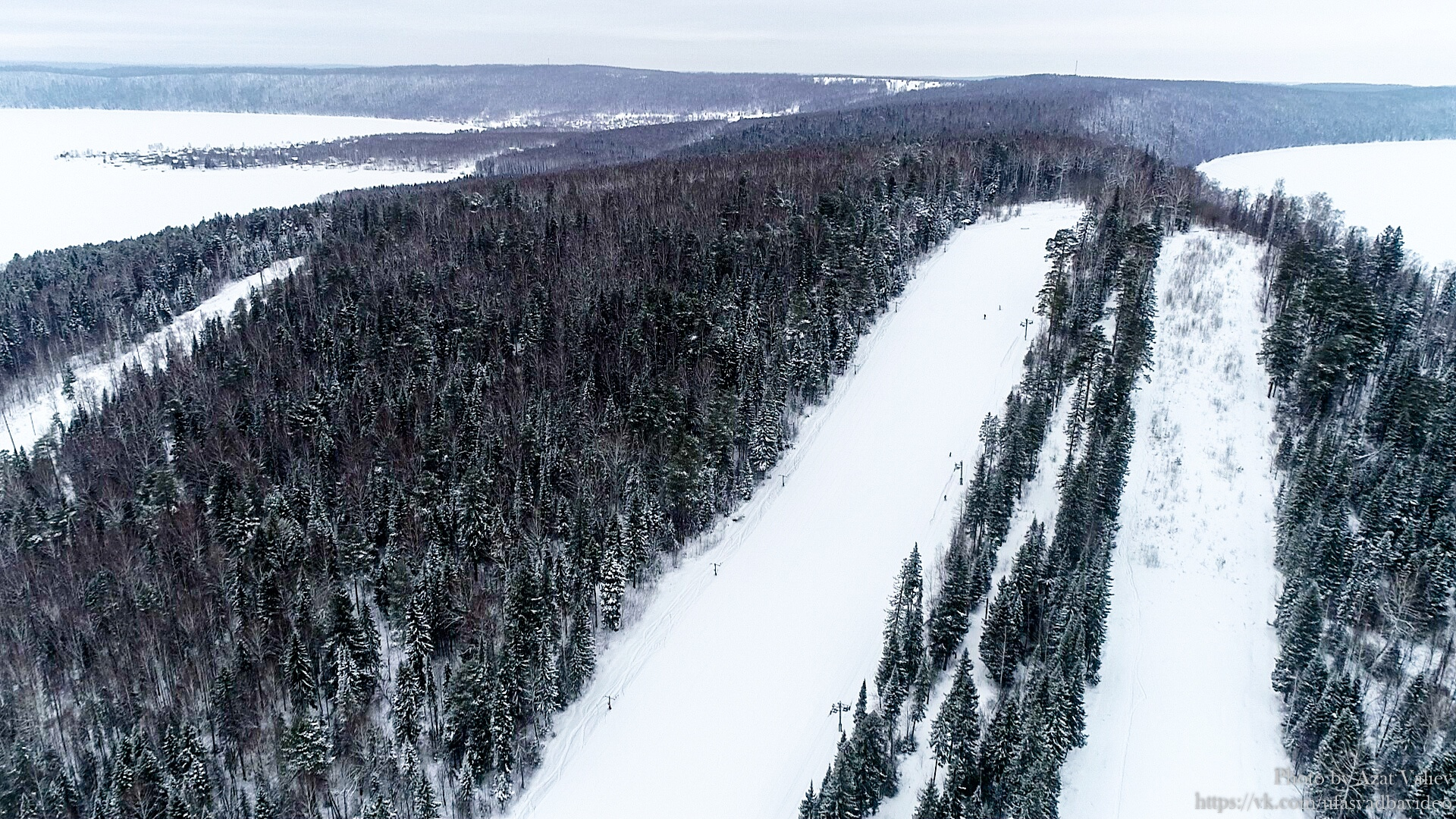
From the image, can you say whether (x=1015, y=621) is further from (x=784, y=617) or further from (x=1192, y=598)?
(x=1192, y=598)

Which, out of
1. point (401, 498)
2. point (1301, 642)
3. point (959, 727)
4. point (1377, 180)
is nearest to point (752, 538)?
point (959, 727)

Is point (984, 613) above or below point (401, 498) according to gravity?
below

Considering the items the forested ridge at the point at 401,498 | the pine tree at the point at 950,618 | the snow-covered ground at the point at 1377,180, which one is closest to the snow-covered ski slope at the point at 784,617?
the forested ridge at the point at 401,498

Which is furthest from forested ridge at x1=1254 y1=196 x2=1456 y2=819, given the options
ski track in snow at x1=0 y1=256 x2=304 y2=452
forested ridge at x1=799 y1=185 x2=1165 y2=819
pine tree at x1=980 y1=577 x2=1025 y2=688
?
ski track in snow at x1=0 y1=256 x2=304 y2=452

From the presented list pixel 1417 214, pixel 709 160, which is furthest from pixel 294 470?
pixel 1417 214

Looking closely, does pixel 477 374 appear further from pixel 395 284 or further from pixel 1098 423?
pixel 1098 423
